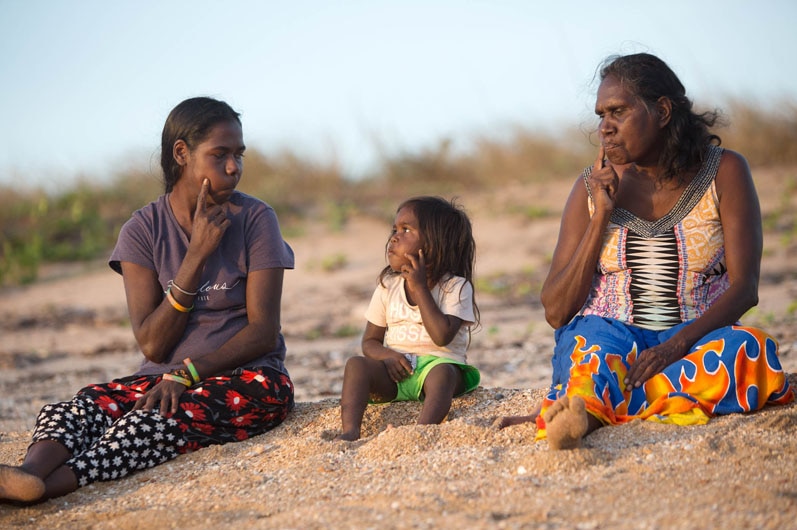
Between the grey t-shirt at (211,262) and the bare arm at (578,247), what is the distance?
50.4 inches

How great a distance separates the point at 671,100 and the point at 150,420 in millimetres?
2675

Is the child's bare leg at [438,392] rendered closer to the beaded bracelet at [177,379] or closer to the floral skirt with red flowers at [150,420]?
the floral skirt with red flowers at [150,420]

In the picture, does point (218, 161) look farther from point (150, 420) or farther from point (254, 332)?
point (150, 420)

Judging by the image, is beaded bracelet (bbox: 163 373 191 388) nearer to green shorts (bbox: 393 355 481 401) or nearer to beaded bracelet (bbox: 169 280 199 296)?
beaded bracelet (bbox: 169 280 199 296)

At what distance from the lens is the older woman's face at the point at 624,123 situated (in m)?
3.91

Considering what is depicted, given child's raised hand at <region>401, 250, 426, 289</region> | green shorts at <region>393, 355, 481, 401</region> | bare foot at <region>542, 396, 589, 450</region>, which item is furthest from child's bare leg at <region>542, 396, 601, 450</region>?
child's raised hand at <region>401, 250, 426, 289</region>

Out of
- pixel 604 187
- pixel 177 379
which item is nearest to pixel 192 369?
pixel 177 379

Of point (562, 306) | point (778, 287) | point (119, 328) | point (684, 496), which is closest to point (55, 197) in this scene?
point (119, 328)

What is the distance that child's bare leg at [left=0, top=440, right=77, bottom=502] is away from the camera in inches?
129

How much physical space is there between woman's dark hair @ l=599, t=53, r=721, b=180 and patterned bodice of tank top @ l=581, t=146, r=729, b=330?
0.09 metres

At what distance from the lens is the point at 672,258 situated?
3965mm

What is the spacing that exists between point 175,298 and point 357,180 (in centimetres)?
1081

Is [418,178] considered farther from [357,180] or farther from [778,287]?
[778,287]

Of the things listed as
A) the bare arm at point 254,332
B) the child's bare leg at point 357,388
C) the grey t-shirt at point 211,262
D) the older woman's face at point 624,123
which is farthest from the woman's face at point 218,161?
the older woman's face at point 624,123
